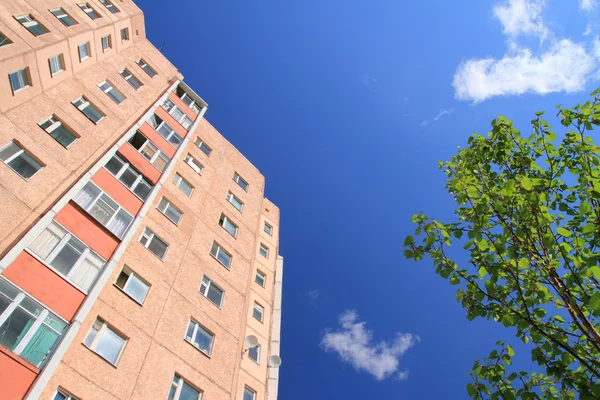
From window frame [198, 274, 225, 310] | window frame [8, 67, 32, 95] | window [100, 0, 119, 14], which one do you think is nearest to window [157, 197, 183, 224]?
window frame [198, 274, 225, 310]

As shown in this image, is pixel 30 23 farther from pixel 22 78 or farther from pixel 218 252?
pixel 218 252

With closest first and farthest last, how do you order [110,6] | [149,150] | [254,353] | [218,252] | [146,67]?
[254,353] → [218,252] → [149,150] → [110,6] → [146,67]

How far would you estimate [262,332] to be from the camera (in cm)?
1933

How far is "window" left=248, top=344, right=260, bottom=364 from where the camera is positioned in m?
17.8

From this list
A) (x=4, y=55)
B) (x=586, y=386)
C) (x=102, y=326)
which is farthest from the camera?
(x=4, y=55)

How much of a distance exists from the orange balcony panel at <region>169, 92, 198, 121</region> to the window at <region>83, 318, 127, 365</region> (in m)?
16.8

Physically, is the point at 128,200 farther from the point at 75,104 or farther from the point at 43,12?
the point at 43,12

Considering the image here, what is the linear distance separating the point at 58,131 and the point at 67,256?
242 inches

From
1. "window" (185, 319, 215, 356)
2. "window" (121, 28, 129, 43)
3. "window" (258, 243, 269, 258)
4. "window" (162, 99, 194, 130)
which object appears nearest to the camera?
"window" (185, 319, 215, 356)

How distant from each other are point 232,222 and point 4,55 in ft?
40.8

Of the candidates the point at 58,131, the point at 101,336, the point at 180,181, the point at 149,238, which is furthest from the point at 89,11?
the point at 101,336

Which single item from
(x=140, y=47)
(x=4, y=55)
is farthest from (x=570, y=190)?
(x=140, y=47)

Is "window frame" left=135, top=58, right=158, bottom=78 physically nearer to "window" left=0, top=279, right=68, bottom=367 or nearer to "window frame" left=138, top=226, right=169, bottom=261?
"window frame" left=138, top=226, right=169, bottom=261

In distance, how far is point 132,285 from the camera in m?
14.2
